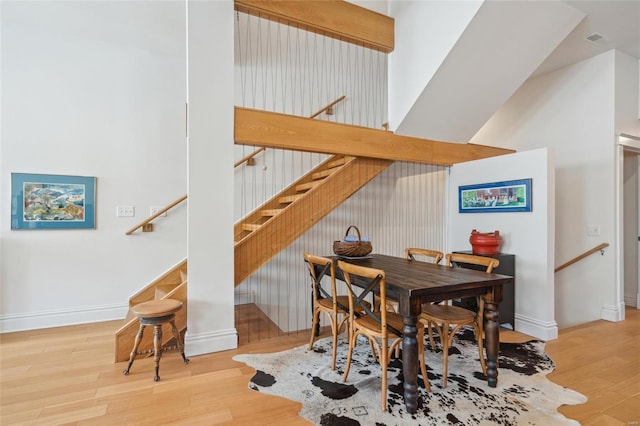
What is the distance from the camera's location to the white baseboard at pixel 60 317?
3404 millimetres

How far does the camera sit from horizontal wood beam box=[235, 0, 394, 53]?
3121 mm

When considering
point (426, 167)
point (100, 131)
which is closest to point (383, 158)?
point (426, 167)

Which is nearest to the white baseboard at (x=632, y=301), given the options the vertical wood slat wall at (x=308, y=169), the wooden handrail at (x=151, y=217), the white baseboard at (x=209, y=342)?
the vertical wood slat wall at (x=308, y=169)

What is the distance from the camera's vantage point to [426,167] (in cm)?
473

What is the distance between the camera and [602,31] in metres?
3.51

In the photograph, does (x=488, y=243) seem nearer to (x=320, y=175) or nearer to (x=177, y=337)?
(x=320, y=175)

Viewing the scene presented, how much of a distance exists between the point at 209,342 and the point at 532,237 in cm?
335

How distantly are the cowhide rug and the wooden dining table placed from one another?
0.15 m

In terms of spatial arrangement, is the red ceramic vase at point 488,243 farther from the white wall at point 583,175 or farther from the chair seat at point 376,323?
the chair seat at point 376,323

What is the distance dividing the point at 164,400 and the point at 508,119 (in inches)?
220

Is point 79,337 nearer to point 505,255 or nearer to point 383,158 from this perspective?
point 383,158

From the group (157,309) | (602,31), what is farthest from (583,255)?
(157,309)

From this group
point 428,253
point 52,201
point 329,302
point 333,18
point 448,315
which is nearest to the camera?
point 448,315

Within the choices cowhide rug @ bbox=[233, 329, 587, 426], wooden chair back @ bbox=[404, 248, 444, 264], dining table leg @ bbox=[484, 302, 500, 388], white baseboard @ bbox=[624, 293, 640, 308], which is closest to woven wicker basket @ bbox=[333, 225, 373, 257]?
wooden chair back @ bbox=[404, 248, 444, 264]
